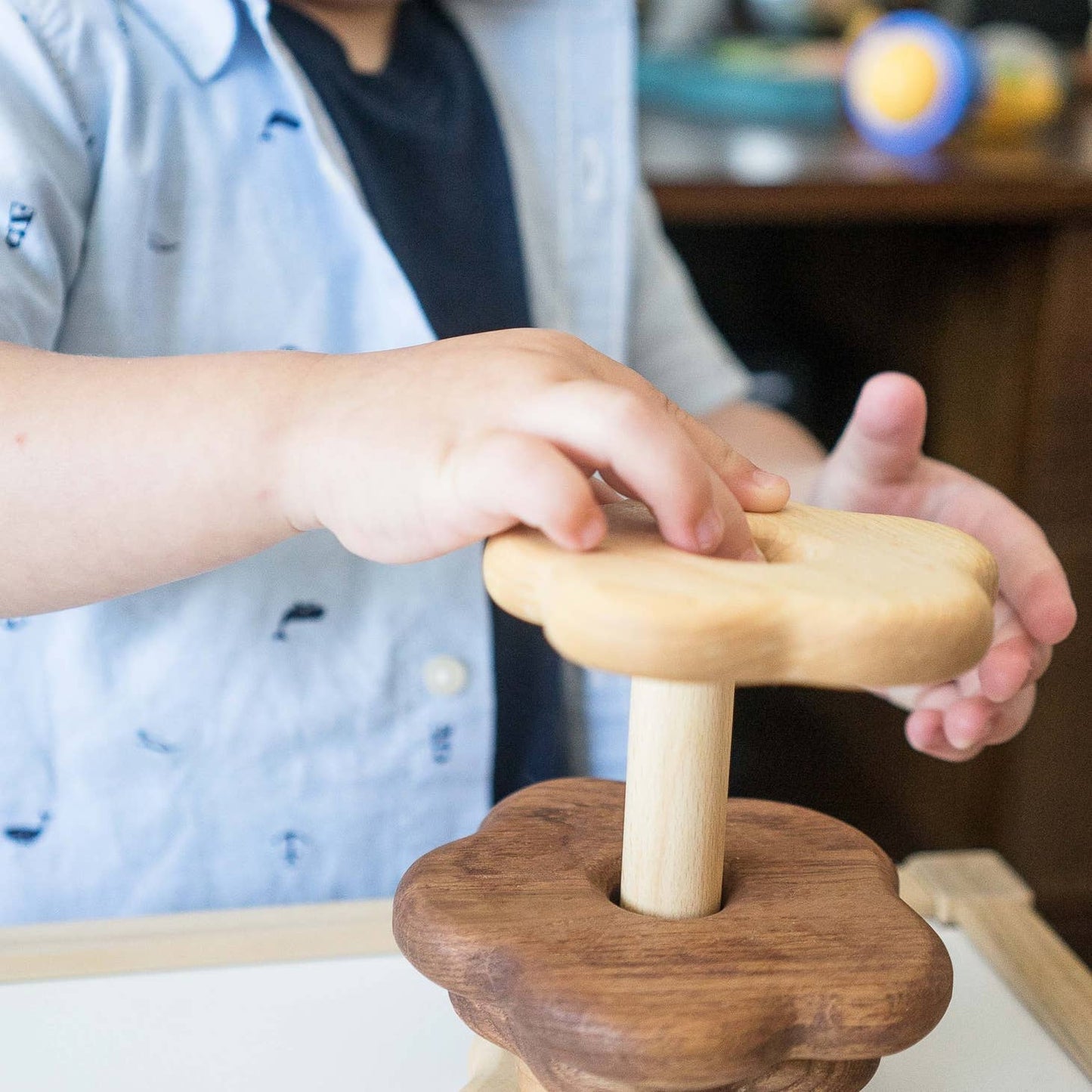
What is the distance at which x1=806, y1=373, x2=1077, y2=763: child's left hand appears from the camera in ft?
1.35

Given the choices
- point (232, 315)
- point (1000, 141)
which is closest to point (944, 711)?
point (232, 315)

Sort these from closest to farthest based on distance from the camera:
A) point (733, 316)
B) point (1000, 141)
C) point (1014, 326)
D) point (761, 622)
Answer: point (761, 622) < point (1014, 326) < point (1000, 141) < point (733, 316)

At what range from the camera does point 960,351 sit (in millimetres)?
958

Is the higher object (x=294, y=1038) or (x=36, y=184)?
(x=36, y=184)

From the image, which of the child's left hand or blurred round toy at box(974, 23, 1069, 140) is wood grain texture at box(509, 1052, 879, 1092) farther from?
blurred round toy at box(974, 23, 1069, 140)

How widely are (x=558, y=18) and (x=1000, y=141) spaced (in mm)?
611

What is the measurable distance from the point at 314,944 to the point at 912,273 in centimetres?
82

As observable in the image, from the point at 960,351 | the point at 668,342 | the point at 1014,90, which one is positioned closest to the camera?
the point at 668,342

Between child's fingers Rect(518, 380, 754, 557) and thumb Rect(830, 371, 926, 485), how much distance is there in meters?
0.17

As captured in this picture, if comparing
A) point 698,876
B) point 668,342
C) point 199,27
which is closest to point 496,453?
point 698,876

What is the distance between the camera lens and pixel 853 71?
3.62 feet

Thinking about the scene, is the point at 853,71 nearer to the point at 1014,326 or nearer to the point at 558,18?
the point at 1014,326

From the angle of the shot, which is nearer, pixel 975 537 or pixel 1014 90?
pixel 975 537

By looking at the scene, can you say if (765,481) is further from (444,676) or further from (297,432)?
(444,676)
